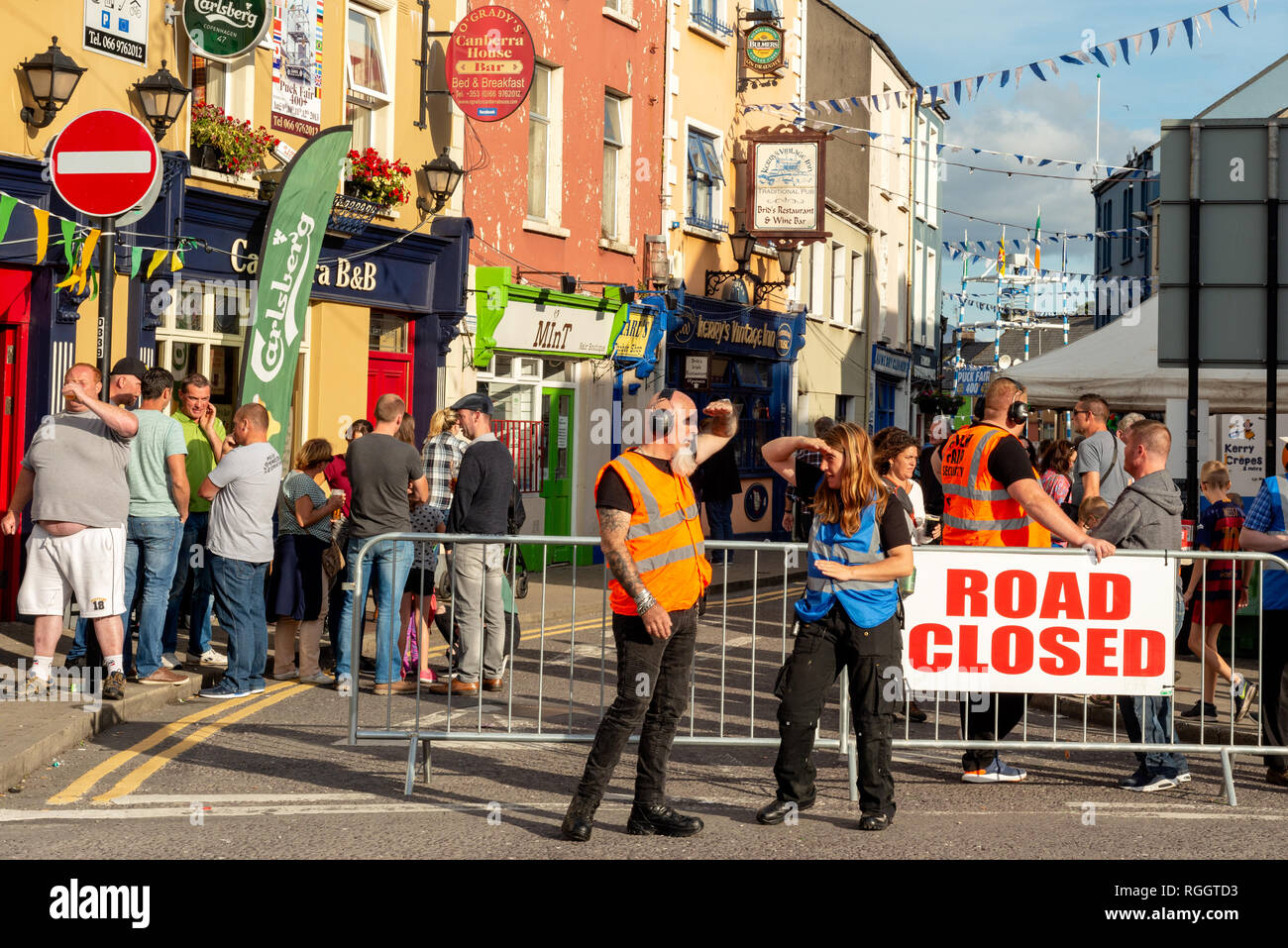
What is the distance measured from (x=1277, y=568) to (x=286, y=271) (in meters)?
9.09

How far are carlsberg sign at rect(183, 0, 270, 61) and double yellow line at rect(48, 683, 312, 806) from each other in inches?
243

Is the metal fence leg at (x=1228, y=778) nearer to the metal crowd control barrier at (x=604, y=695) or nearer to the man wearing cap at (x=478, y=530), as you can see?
the metal crowd control barrier at (x=604, y=695)

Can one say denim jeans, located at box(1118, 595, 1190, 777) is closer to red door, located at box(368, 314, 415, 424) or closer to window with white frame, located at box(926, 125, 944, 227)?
red door, located at box(368, 314, 415, 424)

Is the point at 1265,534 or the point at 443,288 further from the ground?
the point at 443,288

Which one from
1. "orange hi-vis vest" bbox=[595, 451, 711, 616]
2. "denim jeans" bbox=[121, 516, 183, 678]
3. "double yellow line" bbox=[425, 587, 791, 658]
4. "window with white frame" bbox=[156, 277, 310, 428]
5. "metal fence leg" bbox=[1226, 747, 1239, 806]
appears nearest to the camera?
"orange hi-vis vest" bbox=[595, 451, 711, 616]

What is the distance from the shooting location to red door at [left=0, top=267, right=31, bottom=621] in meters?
12.5

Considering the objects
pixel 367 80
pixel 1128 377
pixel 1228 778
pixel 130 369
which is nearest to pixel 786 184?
pixel 1128 377

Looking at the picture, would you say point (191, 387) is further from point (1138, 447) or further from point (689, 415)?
point (1138, 447)

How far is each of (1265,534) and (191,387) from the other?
7.27m

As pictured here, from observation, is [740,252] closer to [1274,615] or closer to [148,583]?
[148,583]

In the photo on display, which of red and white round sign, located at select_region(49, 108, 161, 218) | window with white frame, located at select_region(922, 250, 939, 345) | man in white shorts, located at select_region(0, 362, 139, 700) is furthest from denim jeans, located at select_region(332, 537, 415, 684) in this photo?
window with white frame, located at select_region(922, 250, 939, 345)
